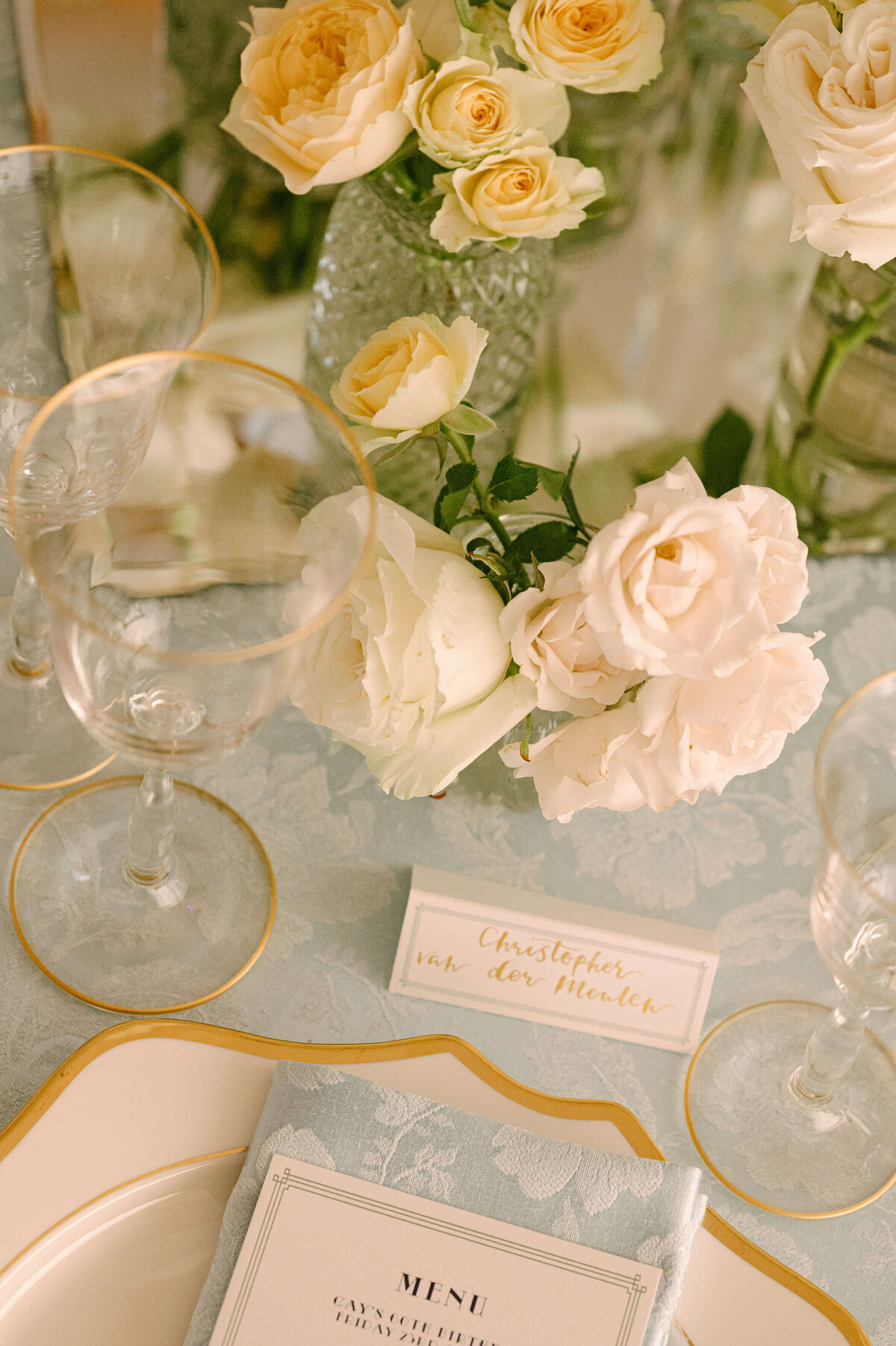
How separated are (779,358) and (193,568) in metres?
0.49

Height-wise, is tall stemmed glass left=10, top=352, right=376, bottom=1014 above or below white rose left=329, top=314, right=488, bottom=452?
below

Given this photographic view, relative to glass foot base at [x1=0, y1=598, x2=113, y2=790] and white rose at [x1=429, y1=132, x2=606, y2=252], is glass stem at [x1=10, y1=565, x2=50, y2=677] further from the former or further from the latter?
white rose at [x1=429, y1=132, x2=606, y2=252]

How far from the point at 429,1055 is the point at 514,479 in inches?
10.6

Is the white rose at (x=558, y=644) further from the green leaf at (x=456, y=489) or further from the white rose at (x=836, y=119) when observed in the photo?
A: the white rose at (x=836, y=119)

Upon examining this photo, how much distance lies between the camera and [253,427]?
0.54 m

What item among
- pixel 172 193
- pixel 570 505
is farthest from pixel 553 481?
pixel 172 193

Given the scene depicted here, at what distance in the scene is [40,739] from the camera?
717 millimetres

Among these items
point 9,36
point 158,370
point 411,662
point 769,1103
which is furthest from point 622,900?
point 9,36

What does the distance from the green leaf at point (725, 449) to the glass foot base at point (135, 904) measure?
41 cm

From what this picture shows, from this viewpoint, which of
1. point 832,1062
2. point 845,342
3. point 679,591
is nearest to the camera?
point 679,591

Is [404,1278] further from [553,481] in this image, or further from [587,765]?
[553,481]

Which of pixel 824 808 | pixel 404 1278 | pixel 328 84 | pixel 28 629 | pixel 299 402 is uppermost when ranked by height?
pixel 328 84

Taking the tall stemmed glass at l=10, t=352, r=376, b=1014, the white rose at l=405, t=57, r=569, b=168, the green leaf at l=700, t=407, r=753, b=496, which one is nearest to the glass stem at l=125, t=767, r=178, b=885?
the tall stemmed glass at l=10, t=352, r=376, b=1014

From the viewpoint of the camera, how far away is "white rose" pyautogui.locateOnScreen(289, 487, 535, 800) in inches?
19.1
